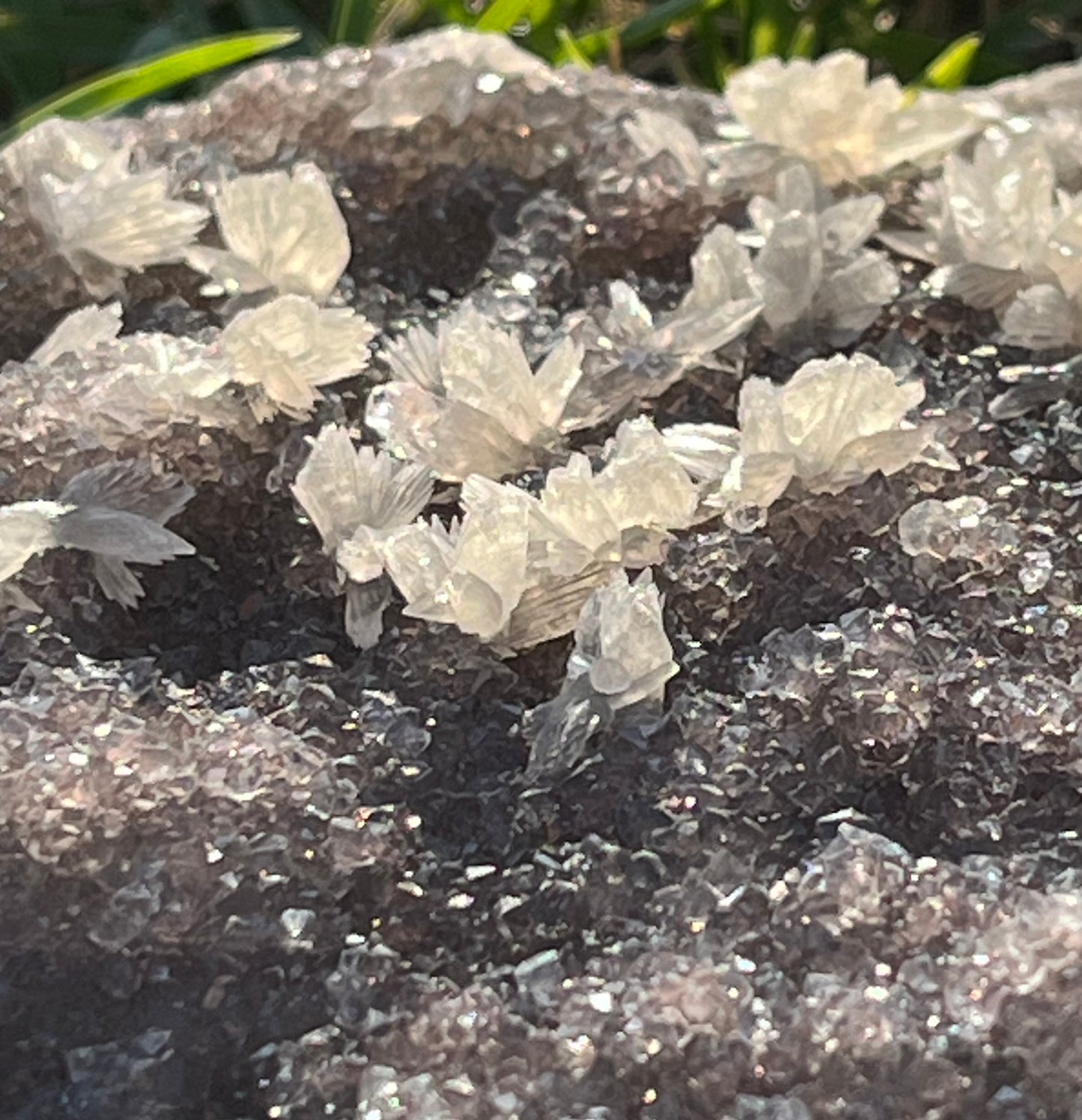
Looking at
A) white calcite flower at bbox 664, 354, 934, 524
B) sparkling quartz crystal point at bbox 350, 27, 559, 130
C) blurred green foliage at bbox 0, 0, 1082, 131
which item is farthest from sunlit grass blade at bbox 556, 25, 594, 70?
white calcite flower at bbox 664, 354, 934, 524

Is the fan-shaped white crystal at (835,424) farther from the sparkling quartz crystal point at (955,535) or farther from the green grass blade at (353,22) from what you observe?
the green grass blade at (353,22)

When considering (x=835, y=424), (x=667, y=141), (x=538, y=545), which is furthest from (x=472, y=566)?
(x=667, y=141)

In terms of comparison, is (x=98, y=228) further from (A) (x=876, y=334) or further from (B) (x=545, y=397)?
(A) (x=876, y=334)

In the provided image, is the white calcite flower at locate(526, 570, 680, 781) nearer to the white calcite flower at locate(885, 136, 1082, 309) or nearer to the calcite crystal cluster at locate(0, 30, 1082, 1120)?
the calcite crystal cluster at locate(0, 30, 1082, 1120)

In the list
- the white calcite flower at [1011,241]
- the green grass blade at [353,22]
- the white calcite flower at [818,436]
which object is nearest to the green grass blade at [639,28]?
the green grass blade at [353,22]

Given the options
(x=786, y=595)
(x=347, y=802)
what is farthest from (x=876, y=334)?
(x=347, y=802)

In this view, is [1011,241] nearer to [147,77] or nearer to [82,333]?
[82,333]
